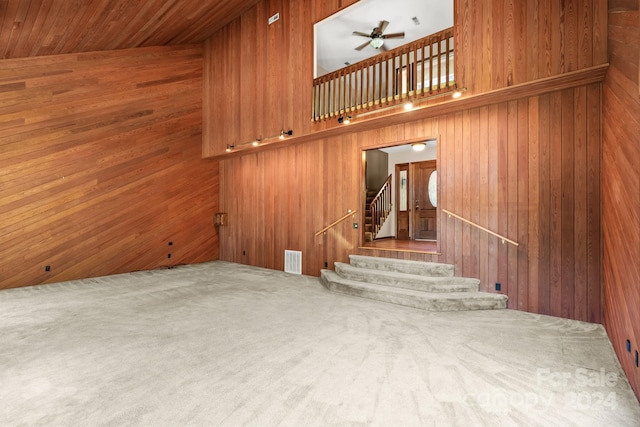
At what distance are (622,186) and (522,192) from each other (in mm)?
1581

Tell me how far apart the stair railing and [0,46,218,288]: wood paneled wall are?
14.4 feet

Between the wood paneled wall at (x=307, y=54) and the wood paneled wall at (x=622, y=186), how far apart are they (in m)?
0.45

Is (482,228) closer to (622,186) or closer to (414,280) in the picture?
(414,280)

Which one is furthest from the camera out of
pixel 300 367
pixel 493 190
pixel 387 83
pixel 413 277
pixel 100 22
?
pixel 100 22

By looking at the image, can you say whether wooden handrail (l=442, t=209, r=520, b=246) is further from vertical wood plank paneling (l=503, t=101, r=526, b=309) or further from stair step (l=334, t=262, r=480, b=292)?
stair step (l=334, t=262, r=480, b=292)

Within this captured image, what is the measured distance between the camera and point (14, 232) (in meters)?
5.26

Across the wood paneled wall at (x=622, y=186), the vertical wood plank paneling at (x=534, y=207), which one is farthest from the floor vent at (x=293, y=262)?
the wood paneled wall at (x=622, y=186)

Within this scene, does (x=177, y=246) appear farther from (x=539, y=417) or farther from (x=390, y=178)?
(x=539, y=417)

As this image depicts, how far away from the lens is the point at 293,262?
22.0 feet

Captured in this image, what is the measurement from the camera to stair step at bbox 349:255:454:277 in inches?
181

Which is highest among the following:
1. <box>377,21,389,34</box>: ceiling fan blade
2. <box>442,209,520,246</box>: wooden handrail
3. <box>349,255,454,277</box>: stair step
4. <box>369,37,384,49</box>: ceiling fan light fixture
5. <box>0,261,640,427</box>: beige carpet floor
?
<box>377,21,389,34</box>: ceiling fan blade

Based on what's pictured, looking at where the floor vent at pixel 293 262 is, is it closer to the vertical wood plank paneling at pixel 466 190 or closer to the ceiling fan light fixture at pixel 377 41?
the vertical wood plank paneling at pixel 466 190

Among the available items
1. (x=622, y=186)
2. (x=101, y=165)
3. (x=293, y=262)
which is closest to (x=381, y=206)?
(x=293, y=262)

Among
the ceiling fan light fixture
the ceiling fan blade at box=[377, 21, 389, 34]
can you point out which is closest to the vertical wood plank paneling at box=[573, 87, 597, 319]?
the ceiling fan blade at box=[377, 21, 389, 34]
